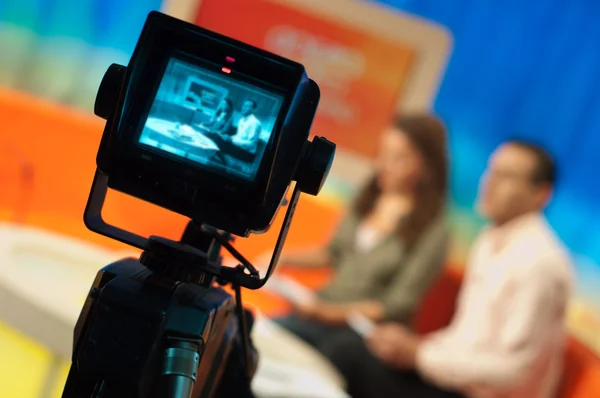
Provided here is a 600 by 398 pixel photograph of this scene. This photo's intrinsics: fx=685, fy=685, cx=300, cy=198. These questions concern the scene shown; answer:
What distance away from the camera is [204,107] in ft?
2.01

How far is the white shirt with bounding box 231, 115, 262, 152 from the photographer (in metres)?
0.61

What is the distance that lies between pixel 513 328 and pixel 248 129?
1.72 m

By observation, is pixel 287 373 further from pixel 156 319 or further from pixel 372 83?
pixel 372 83

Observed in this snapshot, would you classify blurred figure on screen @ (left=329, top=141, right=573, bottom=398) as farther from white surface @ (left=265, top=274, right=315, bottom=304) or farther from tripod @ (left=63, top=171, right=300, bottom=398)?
tripod @ (left=63, top=171, right=300, bottom=398)

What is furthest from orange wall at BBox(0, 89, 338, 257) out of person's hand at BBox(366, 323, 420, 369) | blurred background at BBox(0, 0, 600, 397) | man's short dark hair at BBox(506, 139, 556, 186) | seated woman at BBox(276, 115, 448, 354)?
man's short dark hair at BBox(506, 139, 556, 186)

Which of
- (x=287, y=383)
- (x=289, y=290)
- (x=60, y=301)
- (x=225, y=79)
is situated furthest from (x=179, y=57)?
(x=289, y=290)

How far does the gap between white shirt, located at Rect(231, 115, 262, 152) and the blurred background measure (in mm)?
1743

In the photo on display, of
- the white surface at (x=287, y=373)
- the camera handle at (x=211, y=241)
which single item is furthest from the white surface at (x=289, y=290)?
the camera handle at (x=211, y=241)

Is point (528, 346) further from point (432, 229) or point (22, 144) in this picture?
point (22, 144)

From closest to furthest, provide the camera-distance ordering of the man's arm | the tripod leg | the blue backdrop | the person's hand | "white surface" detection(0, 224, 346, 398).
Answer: the tripod leg < "white surface" detection(0, 224, 346, 398) < the man's arm < the person's hand < the blue backdrop

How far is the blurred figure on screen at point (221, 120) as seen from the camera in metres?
0.61

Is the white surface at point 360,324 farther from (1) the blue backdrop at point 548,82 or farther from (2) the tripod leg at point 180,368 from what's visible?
(2) the tripod leg at point 180,368

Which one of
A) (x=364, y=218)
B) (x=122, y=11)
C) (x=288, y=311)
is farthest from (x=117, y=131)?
(x=122, y=11)

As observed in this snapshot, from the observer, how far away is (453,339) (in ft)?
7.46
